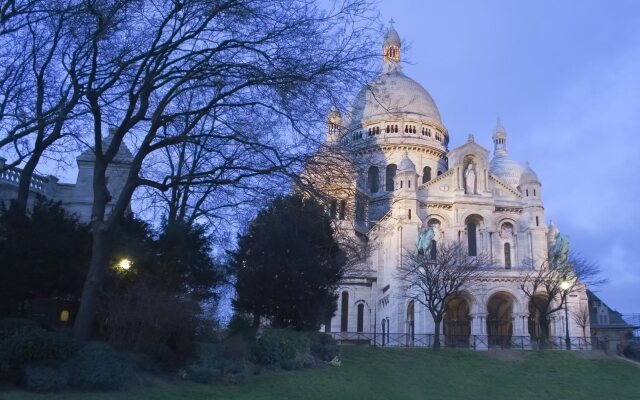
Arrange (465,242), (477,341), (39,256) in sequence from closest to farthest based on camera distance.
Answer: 1. (39,256)
2. (477,341)
3. (465,242)

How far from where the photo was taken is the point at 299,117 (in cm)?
1576

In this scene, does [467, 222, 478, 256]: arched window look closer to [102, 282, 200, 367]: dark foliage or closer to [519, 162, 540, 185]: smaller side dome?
[519, 162, 540, 185]: smaller side dome

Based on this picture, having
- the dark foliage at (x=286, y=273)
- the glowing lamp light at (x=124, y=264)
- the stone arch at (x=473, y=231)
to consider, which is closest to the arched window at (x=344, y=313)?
the stone arch at (x=473, y=231)

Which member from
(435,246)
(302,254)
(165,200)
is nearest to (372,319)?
(435,246)

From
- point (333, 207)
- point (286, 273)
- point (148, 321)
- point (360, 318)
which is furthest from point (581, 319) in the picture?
point (148, 321)

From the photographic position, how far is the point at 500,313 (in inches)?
2073

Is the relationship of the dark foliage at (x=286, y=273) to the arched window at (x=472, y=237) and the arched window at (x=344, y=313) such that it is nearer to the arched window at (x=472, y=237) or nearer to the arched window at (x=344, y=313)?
the arched window at (x=344, y=313)

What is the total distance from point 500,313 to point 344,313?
1268 cm

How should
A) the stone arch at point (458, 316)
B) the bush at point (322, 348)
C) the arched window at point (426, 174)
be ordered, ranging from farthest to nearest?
the arched window at point (426, 174) → the stone arch at point (458, 316) → the bush at point (322, 348)

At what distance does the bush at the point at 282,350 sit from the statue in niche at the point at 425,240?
74.9 ft

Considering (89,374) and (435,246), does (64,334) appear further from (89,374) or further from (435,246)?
(435,246)

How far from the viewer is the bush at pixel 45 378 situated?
49.7 feet

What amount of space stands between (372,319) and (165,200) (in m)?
33.4

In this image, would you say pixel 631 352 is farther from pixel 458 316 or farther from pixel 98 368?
pixel 98 368
